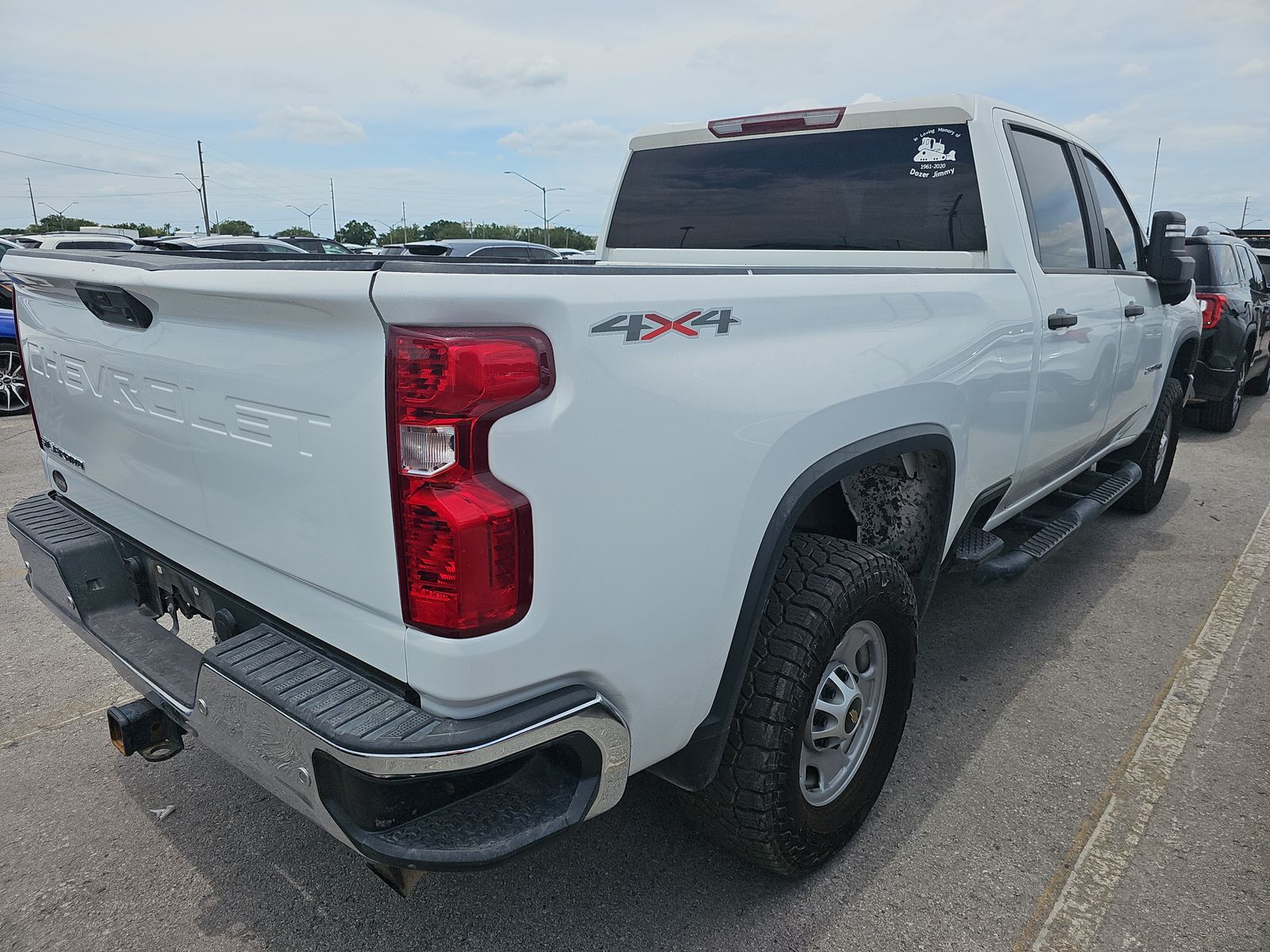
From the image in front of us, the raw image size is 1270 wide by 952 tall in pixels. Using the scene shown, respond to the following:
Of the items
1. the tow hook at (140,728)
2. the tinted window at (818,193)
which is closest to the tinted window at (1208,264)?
the tinted window at (818,193)

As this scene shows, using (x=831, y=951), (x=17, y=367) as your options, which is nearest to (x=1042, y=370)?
(x=831, y=951)

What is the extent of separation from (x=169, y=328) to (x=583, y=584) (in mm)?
1108

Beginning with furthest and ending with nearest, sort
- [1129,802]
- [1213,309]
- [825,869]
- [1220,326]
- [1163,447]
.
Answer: [1220,326]
[1213,309]
[1163,447]
[1129,802]
[825,869]

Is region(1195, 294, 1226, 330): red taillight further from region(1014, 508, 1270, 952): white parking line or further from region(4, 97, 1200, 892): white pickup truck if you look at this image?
region(4, 97, 1200, 892): white pickup truck

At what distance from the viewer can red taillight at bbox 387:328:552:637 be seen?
1503mm

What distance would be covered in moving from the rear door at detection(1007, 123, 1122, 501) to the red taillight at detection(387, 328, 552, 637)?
2328mm

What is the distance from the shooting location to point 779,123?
3.54 meters

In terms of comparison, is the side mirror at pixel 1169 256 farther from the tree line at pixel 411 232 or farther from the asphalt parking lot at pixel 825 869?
the tree line at pixel 411 232

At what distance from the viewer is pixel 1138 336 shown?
14.3ft

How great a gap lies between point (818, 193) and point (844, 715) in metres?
2.01

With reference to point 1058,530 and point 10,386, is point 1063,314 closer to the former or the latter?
point 1058,530

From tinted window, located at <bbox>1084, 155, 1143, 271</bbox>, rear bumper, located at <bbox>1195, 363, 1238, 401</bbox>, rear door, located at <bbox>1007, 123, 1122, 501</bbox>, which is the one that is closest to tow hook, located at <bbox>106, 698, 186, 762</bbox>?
rear door, located at <bbox>1007, 123, 1122, 501</bbox>

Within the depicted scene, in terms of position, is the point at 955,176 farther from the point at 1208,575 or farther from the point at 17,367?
the point at 17,367

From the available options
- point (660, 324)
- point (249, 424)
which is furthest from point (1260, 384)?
point (249, 424)
